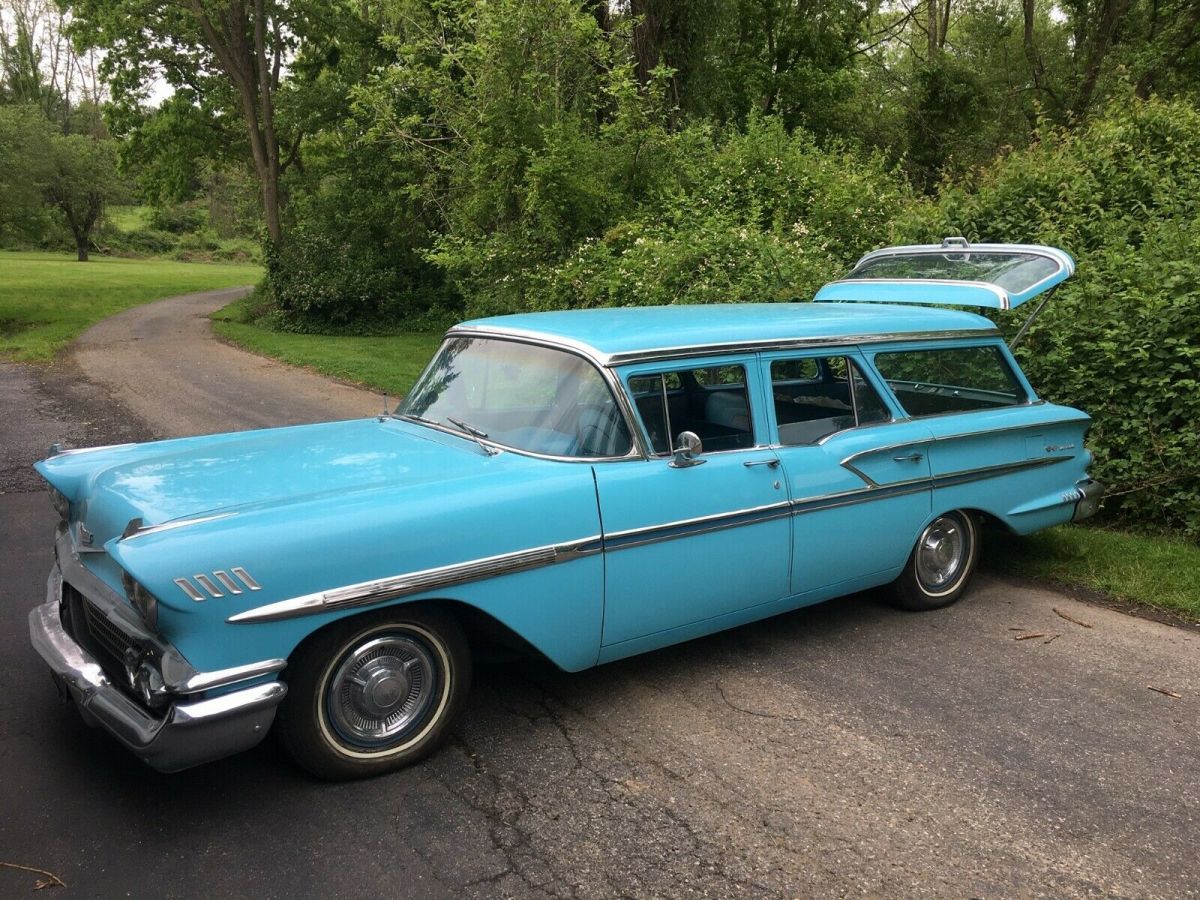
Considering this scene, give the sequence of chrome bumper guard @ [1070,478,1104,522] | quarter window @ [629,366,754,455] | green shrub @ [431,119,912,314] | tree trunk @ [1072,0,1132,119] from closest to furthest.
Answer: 1. quarter window @ [629,366,754,455]
2. chrome bumper guard @ [1070,478,1104,522]
3. green shrub @ [431,119,912,314]
4. tree trunk @ [1072,0,1132,119]

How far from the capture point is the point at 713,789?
333 cm

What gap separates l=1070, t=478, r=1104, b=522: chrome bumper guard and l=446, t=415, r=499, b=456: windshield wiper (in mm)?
3769

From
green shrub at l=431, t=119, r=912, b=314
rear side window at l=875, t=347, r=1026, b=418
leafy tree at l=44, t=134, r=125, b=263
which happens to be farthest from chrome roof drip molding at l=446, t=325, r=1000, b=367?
leafy tree at l=44, t=134, r=125, b=263

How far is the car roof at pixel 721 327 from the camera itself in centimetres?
406

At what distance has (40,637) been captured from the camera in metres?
3.53

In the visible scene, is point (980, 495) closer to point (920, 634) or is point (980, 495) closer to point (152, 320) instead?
point (920, 634)

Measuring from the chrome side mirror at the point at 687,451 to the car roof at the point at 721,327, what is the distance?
405 millimetres

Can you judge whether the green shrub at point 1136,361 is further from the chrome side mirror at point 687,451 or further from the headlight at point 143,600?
the headlight at point 143,600

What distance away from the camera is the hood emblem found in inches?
112

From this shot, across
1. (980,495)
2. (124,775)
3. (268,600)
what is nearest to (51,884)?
(124,775)

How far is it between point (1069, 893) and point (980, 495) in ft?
8.60

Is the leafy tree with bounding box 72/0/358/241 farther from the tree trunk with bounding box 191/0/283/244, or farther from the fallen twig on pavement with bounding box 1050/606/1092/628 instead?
the fallen twig on pavement with bounding box 1050/606/1092/628

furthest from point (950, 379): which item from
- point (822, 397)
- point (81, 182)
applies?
point (81, 182)

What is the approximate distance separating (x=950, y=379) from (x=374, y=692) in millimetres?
3726
